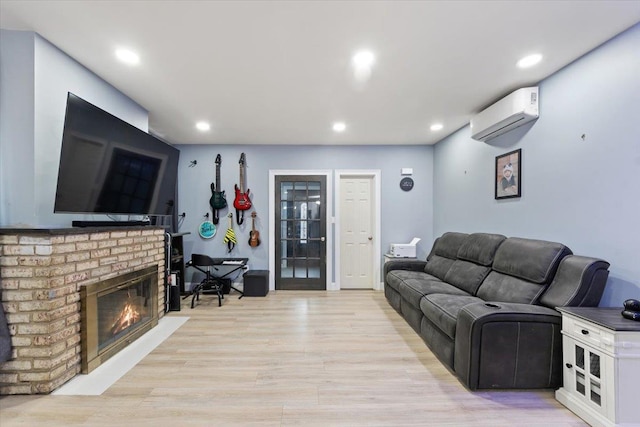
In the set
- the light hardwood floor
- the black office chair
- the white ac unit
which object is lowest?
the light hardwood floor

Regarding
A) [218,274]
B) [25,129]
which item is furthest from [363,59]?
[218,274]

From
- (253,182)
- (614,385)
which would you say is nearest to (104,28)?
(253,182)

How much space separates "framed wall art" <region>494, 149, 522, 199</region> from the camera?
9.18 ft

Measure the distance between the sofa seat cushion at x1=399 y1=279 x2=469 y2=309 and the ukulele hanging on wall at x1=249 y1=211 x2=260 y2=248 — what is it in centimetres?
253

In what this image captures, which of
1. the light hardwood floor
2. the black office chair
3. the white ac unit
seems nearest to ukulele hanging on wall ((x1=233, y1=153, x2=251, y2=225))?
the black office chair

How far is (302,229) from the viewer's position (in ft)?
15.8

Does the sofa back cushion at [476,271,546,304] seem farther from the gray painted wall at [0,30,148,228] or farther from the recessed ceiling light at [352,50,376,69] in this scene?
the gray painted wall at [0,30,148,228]

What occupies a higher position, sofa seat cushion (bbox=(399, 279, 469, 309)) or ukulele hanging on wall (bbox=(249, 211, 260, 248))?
ukulele hanging on wall (bbox=(249, 211, 260, 248))

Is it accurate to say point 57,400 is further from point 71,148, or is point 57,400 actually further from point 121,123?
point 121,123

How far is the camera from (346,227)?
4.95m

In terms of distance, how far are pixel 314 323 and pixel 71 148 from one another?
9.11 feet

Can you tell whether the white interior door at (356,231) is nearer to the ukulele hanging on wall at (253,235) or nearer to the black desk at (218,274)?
the ukulele hanging on wall at (253,235)

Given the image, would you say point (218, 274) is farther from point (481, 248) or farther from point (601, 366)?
point (601, 366)

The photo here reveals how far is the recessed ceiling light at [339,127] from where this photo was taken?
3.70 metres
